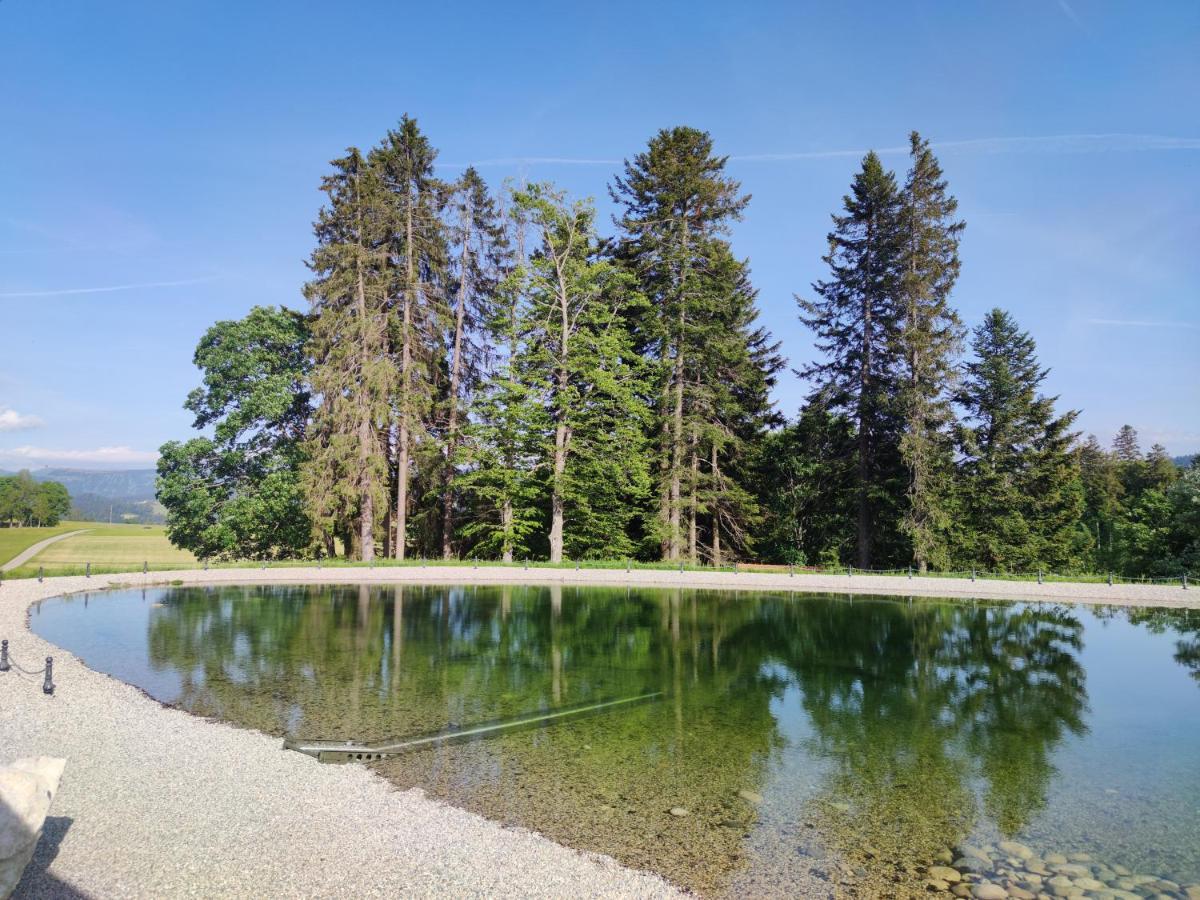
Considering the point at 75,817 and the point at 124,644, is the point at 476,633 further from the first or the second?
the point at 75,817

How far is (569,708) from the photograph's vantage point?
9453 mm

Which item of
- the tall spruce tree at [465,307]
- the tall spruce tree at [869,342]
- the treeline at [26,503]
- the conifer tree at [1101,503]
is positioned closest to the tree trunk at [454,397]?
the tall spruce tree at [465,307]

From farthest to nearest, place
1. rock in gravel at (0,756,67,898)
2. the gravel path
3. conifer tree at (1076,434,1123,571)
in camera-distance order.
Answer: conifer tree at (1076,434,1123,571) < the gravel path < rock in gravel at (0,756,67,898)

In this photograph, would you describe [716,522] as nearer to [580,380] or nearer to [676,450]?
[676,450]

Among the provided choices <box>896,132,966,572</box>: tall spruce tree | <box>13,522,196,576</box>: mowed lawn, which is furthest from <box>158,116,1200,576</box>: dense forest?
<box>13,522,196,576</box>: mowed lawn

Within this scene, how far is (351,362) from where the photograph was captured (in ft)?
101

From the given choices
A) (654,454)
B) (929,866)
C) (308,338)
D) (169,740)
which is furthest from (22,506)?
(929,866)

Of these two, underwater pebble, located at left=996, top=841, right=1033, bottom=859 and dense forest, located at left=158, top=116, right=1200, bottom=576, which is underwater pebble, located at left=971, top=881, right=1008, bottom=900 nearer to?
underwater pebble, located at left=996, top=841, right=1033, bottom=859

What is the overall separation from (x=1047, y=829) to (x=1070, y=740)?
3.31 metres

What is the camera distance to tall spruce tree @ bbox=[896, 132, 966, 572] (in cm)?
2881

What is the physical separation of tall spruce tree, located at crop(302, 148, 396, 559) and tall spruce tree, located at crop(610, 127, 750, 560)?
12.9m

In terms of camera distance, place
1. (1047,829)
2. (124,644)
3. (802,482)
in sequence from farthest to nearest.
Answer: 1. (802,482)
2. (124,644)
3. (1047,829)

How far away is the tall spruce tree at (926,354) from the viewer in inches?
1134

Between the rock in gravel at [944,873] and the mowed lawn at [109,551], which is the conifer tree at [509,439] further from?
the rock in gravel at [944,873]
